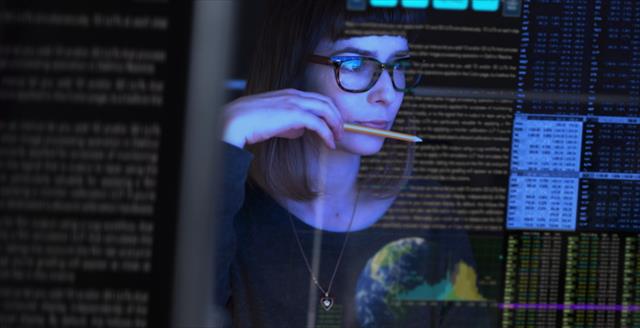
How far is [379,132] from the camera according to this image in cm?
149

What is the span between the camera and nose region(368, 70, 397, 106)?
4.86 feet

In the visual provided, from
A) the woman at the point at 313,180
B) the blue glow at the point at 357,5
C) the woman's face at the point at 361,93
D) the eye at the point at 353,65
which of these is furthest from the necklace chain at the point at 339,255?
the blue glow at the point at 357,5

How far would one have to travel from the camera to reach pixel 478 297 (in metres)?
1.55

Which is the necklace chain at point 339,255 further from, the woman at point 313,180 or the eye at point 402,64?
the eye at point 402,64

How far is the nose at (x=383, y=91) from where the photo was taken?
1.48 m

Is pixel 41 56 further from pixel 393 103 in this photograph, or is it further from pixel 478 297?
pixel 478 297

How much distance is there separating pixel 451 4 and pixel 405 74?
0.14 metres

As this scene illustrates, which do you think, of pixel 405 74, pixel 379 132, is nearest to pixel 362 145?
pixel 379 132

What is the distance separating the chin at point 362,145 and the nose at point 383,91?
0.06m

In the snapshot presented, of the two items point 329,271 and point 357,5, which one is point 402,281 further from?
point 357,5

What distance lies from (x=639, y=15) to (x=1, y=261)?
1129 millimetres

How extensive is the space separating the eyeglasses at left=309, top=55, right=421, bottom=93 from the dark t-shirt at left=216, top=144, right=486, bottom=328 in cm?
24

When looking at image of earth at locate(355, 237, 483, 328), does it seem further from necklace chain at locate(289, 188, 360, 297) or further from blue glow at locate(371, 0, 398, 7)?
blue glow at locate(371, 0, 398, 7)

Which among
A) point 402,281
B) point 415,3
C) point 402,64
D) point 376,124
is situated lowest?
point 402,281
